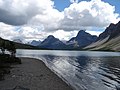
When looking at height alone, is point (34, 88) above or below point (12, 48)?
below

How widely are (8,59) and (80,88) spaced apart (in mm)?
50740

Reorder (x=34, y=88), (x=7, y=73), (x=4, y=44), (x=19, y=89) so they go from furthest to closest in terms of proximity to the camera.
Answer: (x=4, y=44)
(x=7, y=73)
(x=34, y=88)
(x=19, y=89)

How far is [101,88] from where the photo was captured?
132ft

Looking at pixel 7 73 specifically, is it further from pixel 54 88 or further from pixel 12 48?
pixel 12 48

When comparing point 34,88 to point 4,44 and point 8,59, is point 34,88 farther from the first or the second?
point 4,44

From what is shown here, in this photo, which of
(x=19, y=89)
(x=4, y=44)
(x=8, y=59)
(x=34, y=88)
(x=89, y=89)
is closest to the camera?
(x=19, y=89)

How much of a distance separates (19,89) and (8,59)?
53498 millimetres

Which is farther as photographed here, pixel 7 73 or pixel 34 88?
pixel 7 73

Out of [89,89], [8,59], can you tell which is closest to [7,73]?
[89,89]

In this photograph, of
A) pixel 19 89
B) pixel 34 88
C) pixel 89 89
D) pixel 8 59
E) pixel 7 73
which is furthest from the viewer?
pixel 8 59

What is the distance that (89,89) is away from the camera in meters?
38.9

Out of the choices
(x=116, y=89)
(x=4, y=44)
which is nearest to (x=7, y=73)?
(x=116, y=89)

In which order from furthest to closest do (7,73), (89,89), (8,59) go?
(8,59) → (7,73) → (89,89)

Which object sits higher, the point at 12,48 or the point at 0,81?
the point at 12,48
